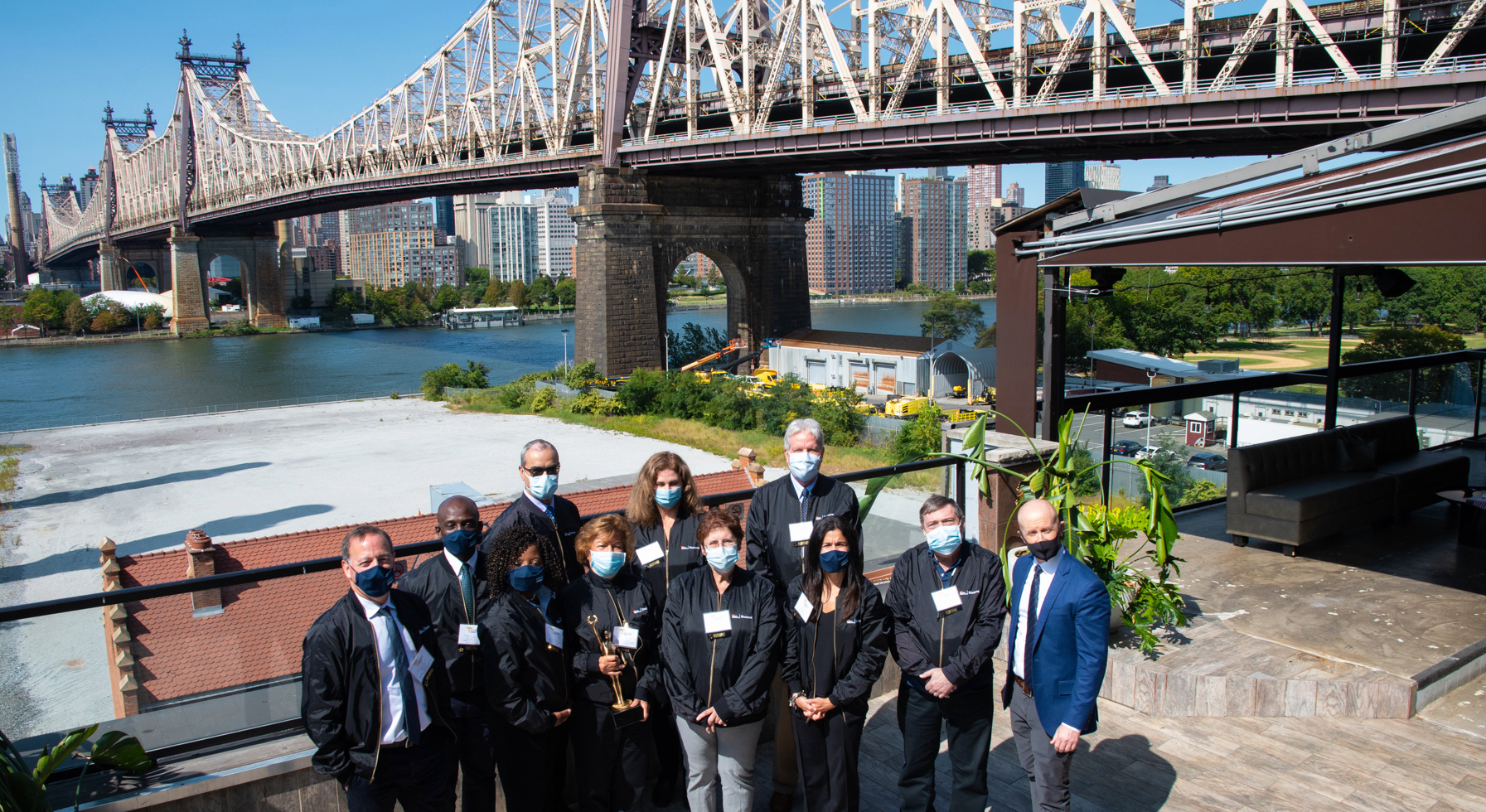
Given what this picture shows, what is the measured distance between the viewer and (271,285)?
7744cm

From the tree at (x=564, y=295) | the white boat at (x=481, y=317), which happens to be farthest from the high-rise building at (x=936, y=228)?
the white boat at (x=481, y=317)

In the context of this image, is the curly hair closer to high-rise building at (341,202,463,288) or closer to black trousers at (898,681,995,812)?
black trousers at (898,681,995,812)

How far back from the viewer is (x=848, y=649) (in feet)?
11.2

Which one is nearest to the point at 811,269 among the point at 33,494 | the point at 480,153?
the point at 480,153

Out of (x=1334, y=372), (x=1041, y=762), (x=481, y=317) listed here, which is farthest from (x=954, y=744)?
(x=481, y=317)

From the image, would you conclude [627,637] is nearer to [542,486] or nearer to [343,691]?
[542,486]

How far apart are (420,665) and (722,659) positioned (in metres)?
0.96

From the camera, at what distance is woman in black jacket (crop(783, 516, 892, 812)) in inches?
134

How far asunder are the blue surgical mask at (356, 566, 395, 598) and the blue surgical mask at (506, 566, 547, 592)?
0.42 metres

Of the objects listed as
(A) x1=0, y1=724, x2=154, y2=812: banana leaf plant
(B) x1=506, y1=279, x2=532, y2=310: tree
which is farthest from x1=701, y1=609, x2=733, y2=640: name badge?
(B) x1=506, y1=279, x2=532, y2=310: tree

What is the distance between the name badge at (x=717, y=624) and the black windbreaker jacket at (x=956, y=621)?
61 centimetres

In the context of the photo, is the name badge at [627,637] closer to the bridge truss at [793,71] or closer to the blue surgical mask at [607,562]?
the blue surgical mask at [607,562]

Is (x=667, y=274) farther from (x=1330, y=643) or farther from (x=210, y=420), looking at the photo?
(x=1330, y=643)

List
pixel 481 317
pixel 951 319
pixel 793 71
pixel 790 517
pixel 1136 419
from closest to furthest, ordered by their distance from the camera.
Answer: pixel 790 517, pixel 1136 419, pixel 793 71, pixel 951 319, pixel 481 317
